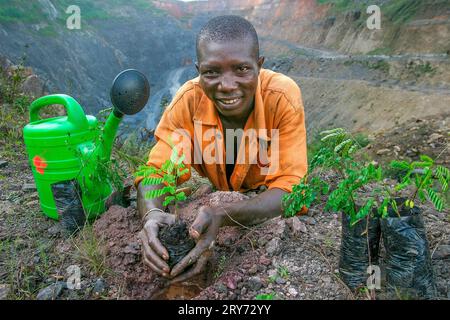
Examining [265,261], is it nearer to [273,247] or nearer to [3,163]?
[273,247]

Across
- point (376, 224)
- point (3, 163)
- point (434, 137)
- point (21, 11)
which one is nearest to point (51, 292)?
point (376, 224)

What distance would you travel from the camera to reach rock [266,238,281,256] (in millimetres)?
2094

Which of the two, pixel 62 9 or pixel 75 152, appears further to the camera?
pixel 62 9

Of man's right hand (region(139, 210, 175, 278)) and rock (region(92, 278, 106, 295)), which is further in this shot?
rock (region(92, 278, 106, 295))

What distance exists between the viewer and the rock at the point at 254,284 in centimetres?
188

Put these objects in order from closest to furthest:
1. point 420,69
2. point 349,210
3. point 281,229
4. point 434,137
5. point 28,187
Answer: point 349,210
point 281,229
point 28,187
point 434,137
point 420,69

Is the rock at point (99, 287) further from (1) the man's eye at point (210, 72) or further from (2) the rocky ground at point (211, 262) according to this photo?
(1) the man's eye at point (210, 72)

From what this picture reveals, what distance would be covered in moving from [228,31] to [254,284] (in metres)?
1.44

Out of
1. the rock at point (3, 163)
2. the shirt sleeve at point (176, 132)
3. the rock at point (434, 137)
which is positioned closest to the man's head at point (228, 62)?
the shirt sleeve at point (176, 132)

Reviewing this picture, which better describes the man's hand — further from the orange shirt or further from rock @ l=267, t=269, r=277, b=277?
the orange shirt

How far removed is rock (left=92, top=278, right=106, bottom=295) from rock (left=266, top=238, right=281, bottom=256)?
871mm

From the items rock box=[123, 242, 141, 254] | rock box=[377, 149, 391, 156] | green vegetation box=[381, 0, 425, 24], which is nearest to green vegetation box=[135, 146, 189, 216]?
rock box=[123, 242, 141, 254]

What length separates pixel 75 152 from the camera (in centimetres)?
267

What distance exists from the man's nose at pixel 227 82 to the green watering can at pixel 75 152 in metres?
0.56
